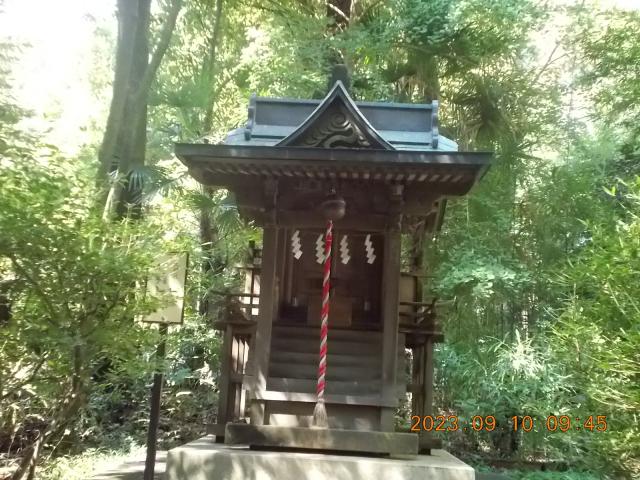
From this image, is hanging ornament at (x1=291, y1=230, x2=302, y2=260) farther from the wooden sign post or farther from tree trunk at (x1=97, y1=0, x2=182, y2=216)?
tree trunk at (x1=97, y1=0, x2=182, y2=216)

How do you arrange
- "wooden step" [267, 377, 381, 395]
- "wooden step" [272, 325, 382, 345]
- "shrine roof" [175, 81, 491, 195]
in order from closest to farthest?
"shrine roof" [175, 81, 491, 195], "wooden step" [267, 377, 381, 395], "wooden step" [272, 325, 382, 345]

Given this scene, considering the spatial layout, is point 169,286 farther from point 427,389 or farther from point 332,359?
point 427,389

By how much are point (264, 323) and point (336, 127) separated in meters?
2.07

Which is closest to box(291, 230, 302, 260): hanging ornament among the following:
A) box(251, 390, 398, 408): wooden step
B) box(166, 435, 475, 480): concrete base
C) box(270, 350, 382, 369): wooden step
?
box(270, 350, 382, 369): wooden step

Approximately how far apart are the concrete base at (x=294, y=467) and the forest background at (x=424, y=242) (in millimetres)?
1164

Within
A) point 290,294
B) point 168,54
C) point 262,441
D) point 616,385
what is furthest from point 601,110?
point 262,441

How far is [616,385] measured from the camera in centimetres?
502

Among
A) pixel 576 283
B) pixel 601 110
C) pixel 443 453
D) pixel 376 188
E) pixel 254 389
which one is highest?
pixel 601 110

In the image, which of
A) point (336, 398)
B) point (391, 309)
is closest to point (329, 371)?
point (336, 398)

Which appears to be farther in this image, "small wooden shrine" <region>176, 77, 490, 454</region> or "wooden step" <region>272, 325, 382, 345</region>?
"wooden step" <region>272, 325, 382, 345</region>

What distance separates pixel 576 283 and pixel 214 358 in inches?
310

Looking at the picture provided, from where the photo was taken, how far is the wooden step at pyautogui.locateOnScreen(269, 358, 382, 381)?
5414 mm

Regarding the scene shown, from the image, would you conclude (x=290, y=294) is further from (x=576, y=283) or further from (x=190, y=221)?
(x=190, y=221)
